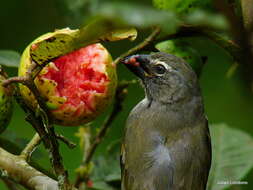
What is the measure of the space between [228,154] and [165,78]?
0.44 meters

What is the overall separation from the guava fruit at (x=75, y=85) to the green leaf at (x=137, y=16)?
0.87 m

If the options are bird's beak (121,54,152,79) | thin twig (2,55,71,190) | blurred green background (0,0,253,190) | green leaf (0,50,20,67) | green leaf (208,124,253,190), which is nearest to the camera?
thin twig (2,55,71,190)

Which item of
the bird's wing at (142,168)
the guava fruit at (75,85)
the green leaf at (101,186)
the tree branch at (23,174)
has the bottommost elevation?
the bird's wing at (142,168)

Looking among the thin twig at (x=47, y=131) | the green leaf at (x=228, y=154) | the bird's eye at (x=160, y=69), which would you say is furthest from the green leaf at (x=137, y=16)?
the bird's eye at (x=160, y=69)

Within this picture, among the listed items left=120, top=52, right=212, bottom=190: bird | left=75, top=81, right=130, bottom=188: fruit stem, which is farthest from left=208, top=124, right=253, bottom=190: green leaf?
left=75, top=81, right=130, bottom=188: fruit stem

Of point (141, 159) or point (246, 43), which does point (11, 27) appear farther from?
point (246, 43)

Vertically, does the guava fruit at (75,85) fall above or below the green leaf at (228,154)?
above

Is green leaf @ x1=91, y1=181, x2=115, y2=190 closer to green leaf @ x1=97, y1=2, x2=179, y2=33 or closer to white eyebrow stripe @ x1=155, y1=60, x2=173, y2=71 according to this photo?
white eyebrow stripe @ x1=155, y1=60, x2=173, y2=71

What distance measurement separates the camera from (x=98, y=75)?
1482 millimetres

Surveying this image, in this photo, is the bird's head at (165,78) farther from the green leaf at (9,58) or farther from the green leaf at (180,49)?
the green leaf at (9,58)

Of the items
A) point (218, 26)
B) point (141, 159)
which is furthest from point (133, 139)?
point (218, 26)

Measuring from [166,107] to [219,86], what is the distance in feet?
1.88

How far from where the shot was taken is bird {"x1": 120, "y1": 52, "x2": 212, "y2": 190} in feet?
6.98

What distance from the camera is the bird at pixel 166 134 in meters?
2.13
